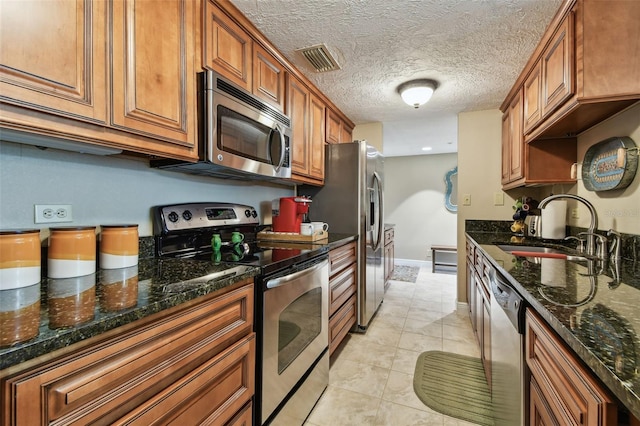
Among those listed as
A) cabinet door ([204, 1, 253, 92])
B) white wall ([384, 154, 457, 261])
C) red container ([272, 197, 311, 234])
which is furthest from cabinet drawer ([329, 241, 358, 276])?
white wall ([384, 154, 457, 261])

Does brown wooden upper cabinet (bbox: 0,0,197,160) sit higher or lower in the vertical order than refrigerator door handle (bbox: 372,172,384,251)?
higher

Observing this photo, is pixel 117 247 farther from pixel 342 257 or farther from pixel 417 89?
pixel 417 89

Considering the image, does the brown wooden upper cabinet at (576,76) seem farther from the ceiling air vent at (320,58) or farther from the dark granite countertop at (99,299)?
the dark granite countertop at (99,299)

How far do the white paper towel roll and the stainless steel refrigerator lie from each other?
1395 millimetres

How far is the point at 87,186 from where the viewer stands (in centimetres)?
121

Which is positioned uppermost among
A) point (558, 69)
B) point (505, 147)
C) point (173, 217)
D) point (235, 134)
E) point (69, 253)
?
point (558, 69)

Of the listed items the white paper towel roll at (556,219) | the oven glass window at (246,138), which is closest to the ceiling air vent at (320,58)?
the oven glass window at (246,138)

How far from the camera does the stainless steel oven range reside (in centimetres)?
122

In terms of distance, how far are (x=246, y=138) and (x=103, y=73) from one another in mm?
730

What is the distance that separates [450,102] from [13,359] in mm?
3347

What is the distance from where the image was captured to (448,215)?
566 centimetres

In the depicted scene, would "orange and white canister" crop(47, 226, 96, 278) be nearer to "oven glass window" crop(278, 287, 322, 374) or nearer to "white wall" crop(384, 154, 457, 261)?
"oven glass window" crop(278, 287, 322, 374)

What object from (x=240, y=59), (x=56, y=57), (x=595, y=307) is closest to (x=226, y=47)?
(x=240, y=59)

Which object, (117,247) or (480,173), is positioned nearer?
(117,247)
